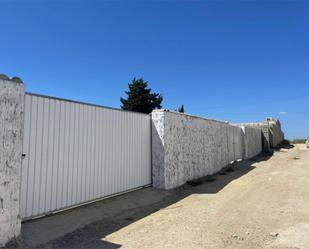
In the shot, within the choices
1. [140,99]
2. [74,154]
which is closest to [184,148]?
[74,154]

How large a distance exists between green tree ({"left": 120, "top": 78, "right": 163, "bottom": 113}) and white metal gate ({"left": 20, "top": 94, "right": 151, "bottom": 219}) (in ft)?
108

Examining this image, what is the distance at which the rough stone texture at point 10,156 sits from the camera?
14.6 ft

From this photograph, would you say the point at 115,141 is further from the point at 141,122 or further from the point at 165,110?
the point at 165,110

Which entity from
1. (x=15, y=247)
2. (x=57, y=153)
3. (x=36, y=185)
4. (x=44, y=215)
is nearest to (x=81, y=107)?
(x=57, y=153)

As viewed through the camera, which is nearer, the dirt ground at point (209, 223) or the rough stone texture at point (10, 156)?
the rough stone texture at point (10, 156)

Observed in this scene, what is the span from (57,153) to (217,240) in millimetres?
3737

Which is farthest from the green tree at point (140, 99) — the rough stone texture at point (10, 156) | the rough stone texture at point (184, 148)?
the rough stone texture at point (10, 156)

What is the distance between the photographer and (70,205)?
21.7 feet

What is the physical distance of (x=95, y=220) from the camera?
6.14 metres

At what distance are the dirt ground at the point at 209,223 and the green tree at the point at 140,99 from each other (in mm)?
32651

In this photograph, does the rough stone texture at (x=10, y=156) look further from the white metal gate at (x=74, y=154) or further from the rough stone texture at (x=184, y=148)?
the rough stone texture at (x=184, y=148)

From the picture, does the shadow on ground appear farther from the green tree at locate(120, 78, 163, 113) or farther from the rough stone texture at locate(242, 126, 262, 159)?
the green tree at locate(120, 78, 163, 113)

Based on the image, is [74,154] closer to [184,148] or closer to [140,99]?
[184,148]

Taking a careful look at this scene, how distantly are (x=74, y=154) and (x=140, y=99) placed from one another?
117ft
